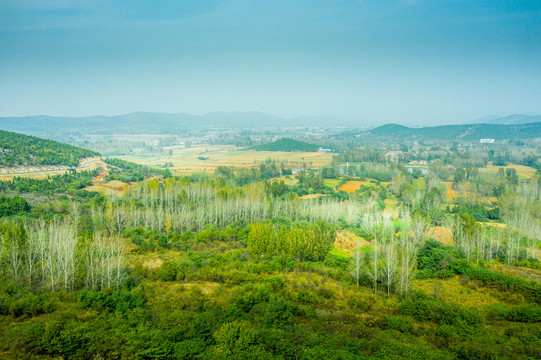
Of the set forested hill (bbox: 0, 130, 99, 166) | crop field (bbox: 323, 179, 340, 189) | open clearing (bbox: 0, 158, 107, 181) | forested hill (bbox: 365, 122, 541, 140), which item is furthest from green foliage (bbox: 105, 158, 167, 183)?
forested hill (bbox: 365, 122, 541, 140)

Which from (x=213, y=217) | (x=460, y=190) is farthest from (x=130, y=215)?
(x=460, y=190)

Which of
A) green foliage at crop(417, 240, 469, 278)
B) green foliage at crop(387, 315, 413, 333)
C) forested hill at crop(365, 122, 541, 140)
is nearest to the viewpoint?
green foliage at crop(387, 315, 413, 333)

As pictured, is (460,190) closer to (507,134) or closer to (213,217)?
(213,217)

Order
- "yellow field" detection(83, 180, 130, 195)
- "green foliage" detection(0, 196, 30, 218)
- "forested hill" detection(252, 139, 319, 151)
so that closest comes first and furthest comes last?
"green foliage" detection(0, 196, 30, 218), "yellow field" detection(83, 180, 130, 195), "forested hill" detection(252, 139, 319, 151)

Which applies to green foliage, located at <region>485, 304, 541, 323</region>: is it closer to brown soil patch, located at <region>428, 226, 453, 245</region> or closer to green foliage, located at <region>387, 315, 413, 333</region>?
green foliage, located at <region>387, 315, 413, 333</region>

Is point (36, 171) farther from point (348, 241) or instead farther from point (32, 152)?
point (348, 241)

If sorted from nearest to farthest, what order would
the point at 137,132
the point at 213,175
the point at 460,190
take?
A: 1. the point at 460,190
2. the point at 213,175
3. the point at 137,132

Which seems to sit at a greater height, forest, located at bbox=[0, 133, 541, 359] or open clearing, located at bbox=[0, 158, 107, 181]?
open clearing, located at bbox=[0, 158, 107, 181]
